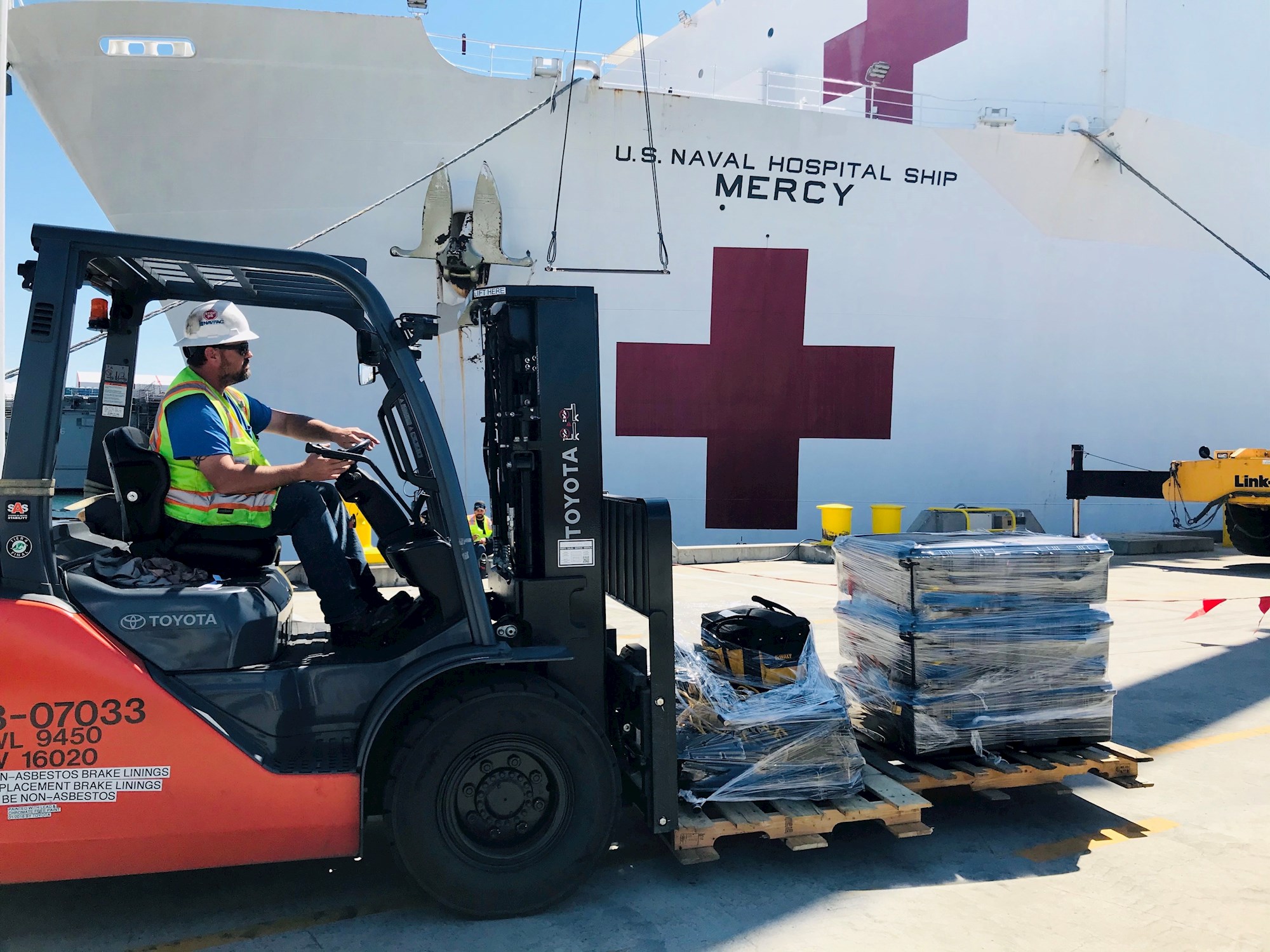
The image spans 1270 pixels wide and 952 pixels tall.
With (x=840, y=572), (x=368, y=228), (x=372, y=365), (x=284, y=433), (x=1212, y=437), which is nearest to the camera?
(x=372, y=365)

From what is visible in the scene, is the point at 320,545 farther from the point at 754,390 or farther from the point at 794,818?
the point at 754,390

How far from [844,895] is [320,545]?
1865mm

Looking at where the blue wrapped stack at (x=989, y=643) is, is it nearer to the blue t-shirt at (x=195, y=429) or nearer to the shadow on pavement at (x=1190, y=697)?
the shadow on pavement at (x=1190, y=697)

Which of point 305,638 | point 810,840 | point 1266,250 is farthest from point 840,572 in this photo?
point 1266,250

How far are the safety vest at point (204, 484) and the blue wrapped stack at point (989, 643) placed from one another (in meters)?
2.20

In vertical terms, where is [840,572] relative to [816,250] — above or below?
below

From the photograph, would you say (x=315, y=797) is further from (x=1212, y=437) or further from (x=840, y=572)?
(x=1212, y=437)

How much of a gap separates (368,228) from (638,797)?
7911 millimetres

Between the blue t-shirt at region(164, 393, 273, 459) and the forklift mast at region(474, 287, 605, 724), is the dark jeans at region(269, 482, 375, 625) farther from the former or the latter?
the forklift mast at region(474, 287, 605, 724)

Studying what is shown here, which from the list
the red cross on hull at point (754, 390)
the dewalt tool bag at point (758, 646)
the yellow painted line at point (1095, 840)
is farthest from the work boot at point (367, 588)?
the red cross on hull at point (754, 390)

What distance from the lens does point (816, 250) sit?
10586 mm

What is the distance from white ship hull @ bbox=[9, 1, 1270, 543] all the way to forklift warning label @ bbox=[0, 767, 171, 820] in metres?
7.14

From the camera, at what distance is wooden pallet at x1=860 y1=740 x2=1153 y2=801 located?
3.23 m

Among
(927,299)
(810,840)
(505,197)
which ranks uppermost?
(505,197)
